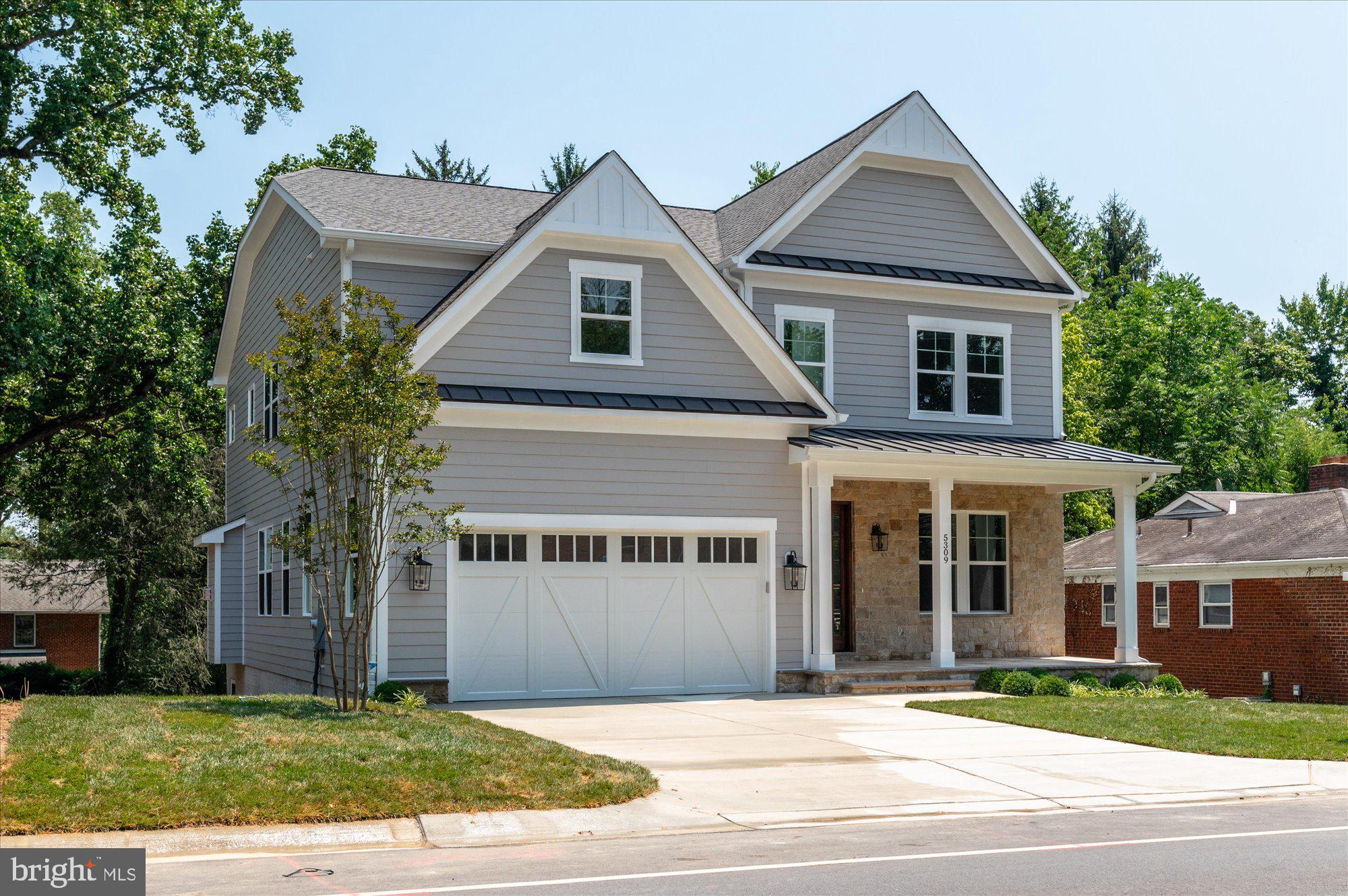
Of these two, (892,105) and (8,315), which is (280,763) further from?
(892,105)

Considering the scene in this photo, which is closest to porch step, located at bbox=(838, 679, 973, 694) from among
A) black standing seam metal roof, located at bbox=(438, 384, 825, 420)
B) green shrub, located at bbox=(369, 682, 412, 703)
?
black standing seam metal roof, located at bbox=(438, 384, 825, 420)

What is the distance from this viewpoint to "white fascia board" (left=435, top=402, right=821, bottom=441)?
688 inches

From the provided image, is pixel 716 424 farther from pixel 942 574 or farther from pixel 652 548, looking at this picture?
pixel 942 574

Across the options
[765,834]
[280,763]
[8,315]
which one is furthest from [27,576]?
[765,834]

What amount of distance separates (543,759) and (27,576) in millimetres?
34333

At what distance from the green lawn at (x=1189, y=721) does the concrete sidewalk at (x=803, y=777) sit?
1.10 ft

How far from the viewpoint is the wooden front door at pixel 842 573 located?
22.1 m

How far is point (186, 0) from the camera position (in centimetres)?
2494

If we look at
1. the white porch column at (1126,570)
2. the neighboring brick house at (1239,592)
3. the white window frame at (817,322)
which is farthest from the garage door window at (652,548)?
the neighboring brick house at (1239,592)

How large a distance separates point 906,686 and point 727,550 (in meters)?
3.36

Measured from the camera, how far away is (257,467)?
23062mm

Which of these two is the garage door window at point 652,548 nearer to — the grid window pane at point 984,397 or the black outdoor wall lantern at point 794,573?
the black outdoor wall lantern at point 794,573

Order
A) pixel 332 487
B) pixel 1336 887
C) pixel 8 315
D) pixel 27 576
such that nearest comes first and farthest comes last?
pixel 1336 887, pixel 332 487, pixel 8 315, pixel 27 576

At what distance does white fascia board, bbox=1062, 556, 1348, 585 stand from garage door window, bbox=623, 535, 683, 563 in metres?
10.2
